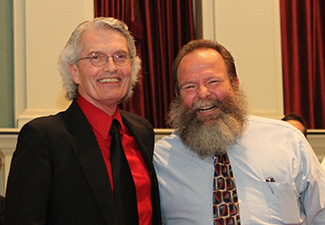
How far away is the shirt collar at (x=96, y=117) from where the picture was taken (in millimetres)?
2387

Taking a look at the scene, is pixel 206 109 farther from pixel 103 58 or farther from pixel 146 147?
pixel 103 58

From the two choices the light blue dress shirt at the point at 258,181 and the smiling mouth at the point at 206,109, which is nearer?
the light blue dress shirt at the point at 258,181

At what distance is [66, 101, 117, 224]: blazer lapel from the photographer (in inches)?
85.0

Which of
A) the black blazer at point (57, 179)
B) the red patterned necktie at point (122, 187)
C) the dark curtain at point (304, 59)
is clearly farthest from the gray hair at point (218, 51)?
the dark curtain at point (304, 59)

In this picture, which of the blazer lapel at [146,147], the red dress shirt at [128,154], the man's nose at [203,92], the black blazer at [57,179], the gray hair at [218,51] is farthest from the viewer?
the gray hair at [218,51]

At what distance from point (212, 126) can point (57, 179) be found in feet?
3.15

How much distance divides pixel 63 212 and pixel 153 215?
1.67 feet

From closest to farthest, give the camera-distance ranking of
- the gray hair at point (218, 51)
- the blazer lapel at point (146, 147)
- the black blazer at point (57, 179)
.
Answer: the black blazer at point (57, 179), the blazer lapel at point (146, 147), the gray hair at point (218, 51)

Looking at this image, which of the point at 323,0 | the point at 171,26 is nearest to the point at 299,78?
the point at 323,0

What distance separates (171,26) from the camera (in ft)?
16.9

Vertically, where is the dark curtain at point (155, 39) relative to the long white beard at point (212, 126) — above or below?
above

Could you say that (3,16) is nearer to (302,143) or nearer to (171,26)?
(171,26)

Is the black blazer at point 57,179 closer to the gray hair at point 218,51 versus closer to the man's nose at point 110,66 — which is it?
the man's nose at point 110,66

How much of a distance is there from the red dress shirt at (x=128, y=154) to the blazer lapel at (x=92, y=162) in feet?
0.20
